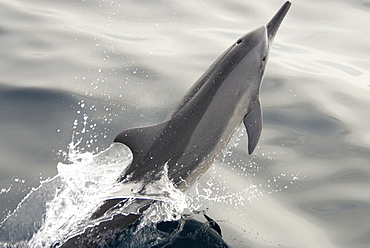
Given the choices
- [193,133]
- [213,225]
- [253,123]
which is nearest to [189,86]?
[253,123]

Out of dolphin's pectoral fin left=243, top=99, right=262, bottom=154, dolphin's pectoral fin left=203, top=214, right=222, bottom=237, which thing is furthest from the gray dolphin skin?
dolphin's pectoral fin left=203, top=214, right=222, bottom=237

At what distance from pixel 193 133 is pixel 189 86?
2492 millimetres

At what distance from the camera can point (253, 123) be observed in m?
4.95

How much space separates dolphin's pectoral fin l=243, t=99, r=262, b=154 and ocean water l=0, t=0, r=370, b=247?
0.56 m

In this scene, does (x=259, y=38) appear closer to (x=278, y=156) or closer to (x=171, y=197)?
(x=278, y=156)

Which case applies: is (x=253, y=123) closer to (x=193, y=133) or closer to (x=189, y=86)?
(x=193, y=133)

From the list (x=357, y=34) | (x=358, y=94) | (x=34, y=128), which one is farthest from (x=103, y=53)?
Answer: (x=357, y=34)

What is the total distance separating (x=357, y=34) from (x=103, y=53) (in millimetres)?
4384

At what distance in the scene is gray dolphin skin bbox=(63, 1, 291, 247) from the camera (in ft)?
14.0

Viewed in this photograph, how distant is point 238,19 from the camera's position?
9.45m

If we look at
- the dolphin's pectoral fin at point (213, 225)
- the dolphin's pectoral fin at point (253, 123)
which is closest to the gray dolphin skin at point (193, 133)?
the dolphin's pectoral fin at point (253, 123)

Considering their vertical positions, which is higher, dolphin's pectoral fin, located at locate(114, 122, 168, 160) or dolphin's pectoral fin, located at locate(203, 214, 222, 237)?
dolphin's pectoral fin, located at locate(114, 122, 168, 160)

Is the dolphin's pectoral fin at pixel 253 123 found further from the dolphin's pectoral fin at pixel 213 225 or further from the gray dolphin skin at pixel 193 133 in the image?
the dolphin's pectoral fin at pixel 213 225

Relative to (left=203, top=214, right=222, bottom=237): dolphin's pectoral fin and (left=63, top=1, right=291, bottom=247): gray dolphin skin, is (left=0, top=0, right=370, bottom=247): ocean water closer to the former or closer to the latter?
(left=203, top=214, right=222, bottom=237): dolphin's pectoral fin
